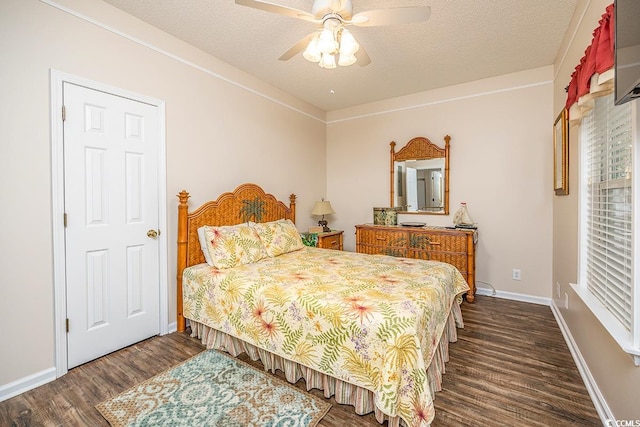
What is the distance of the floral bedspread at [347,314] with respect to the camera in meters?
1.49

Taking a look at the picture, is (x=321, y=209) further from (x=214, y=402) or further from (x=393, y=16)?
(x=214, y=402)

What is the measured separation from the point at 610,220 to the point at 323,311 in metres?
1.80

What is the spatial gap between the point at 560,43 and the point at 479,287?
2.84m

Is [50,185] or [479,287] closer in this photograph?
[50,185]

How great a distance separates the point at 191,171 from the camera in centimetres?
294

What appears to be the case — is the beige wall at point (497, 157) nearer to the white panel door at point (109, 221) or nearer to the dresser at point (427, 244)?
the dresser at point (427, 244)

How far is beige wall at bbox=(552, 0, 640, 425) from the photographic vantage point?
1450 mm

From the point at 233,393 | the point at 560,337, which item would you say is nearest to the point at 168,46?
the point at 233,393

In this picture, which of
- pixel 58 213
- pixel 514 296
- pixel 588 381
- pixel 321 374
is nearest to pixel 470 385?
pixel 588 381

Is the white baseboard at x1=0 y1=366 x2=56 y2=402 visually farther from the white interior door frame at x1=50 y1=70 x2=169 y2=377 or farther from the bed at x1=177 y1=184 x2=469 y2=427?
the bed at x1=177 y1=184 x2=469 y2=427

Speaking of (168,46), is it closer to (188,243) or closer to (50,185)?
(50,185)

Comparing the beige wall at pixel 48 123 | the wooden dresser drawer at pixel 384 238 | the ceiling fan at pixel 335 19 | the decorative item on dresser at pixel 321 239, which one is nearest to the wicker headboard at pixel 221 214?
the beige wall at pixel 48 123

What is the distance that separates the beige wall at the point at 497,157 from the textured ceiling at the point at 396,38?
27 centimetres

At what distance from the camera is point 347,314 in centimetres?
168
